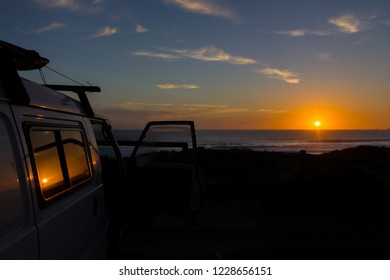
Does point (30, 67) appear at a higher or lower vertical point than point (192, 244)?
higher

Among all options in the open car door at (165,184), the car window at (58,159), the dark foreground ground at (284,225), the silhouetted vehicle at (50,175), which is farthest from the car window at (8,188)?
the dark foreground ground at (284,225)

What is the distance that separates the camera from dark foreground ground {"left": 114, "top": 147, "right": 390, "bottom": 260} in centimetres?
633

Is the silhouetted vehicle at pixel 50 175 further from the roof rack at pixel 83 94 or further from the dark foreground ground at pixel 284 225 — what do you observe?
the dark foreground ground at pixel 284 225

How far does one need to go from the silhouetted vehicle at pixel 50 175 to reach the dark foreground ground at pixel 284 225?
174 cm

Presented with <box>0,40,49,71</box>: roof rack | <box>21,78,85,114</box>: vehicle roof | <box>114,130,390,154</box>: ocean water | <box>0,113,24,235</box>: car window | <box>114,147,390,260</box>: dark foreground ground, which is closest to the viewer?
<box>0,113,24,235</box>: car window

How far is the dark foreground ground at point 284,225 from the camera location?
20.8 ft

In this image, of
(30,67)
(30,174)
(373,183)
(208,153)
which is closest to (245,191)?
(373,183)

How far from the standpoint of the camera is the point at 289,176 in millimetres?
16344

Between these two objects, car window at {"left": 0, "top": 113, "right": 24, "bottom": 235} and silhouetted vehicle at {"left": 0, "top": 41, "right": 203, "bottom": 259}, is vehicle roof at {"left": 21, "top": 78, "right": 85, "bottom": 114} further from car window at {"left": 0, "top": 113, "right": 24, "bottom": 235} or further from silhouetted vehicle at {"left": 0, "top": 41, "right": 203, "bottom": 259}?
car window at {"left": 0, "top": 113, "right": 24, "bottom": 235}

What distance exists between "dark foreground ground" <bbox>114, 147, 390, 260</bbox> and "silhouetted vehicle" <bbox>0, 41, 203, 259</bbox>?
68.3 inches

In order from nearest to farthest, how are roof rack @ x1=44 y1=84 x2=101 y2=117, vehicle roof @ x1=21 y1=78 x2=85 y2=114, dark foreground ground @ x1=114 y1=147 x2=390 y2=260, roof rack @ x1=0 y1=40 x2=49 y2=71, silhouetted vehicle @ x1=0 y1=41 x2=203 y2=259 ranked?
silhouetted vehicle @ x1=0 y1=41 x2=203 y2=259 → roof rack @ x1=0 y1=40 x2=49 y2=71 → vehicle roof @ x1=21 y1=78 x2=85 y2=114 → roof rack @ x1=44 y1=84 x2=101 y2=117 → dark foreground ground @ x1=114 y1=147 x2=390 y2=260

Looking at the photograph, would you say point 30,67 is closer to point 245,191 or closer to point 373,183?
point 245,191

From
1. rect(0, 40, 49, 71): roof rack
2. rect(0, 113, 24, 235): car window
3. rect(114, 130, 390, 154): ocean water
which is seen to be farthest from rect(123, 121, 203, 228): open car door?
rect(114, 130, 390, 154): ocean water

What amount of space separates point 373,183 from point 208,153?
45.0 ft
